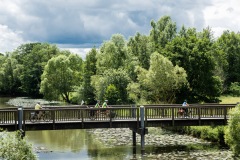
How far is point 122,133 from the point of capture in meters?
42.6

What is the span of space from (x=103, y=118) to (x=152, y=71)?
2233 cm

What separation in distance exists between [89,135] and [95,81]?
27.9 m

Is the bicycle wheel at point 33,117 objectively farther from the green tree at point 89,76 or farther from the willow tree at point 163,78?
the green tree at point 89,76

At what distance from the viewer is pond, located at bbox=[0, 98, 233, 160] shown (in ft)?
102

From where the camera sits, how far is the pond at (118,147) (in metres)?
31.1

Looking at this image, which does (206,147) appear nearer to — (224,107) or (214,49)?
(224,107)

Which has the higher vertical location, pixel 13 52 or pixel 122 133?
pixel 13 52

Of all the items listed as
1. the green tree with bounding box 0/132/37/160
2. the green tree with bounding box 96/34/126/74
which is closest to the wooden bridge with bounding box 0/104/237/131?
the green tree with bounding box 0/132/37/160

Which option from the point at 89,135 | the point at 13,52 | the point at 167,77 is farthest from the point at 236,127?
the point at 13,52

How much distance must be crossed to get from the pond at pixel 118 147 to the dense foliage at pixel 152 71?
1383cm

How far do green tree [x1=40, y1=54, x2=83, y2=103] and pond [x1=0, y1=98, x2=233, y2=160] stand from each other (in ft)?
139

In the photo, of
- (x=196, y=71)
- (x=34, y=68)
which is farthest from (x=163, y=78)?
(x=34, y=68)

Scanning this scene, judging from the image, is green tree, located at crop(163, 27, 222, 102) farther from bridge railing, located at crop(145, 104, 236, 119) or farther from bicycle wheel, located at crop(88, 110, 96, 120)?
bicycle wheel, located at crop(88, 110, 96, 120)

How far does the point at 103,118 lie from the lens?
33125mm
